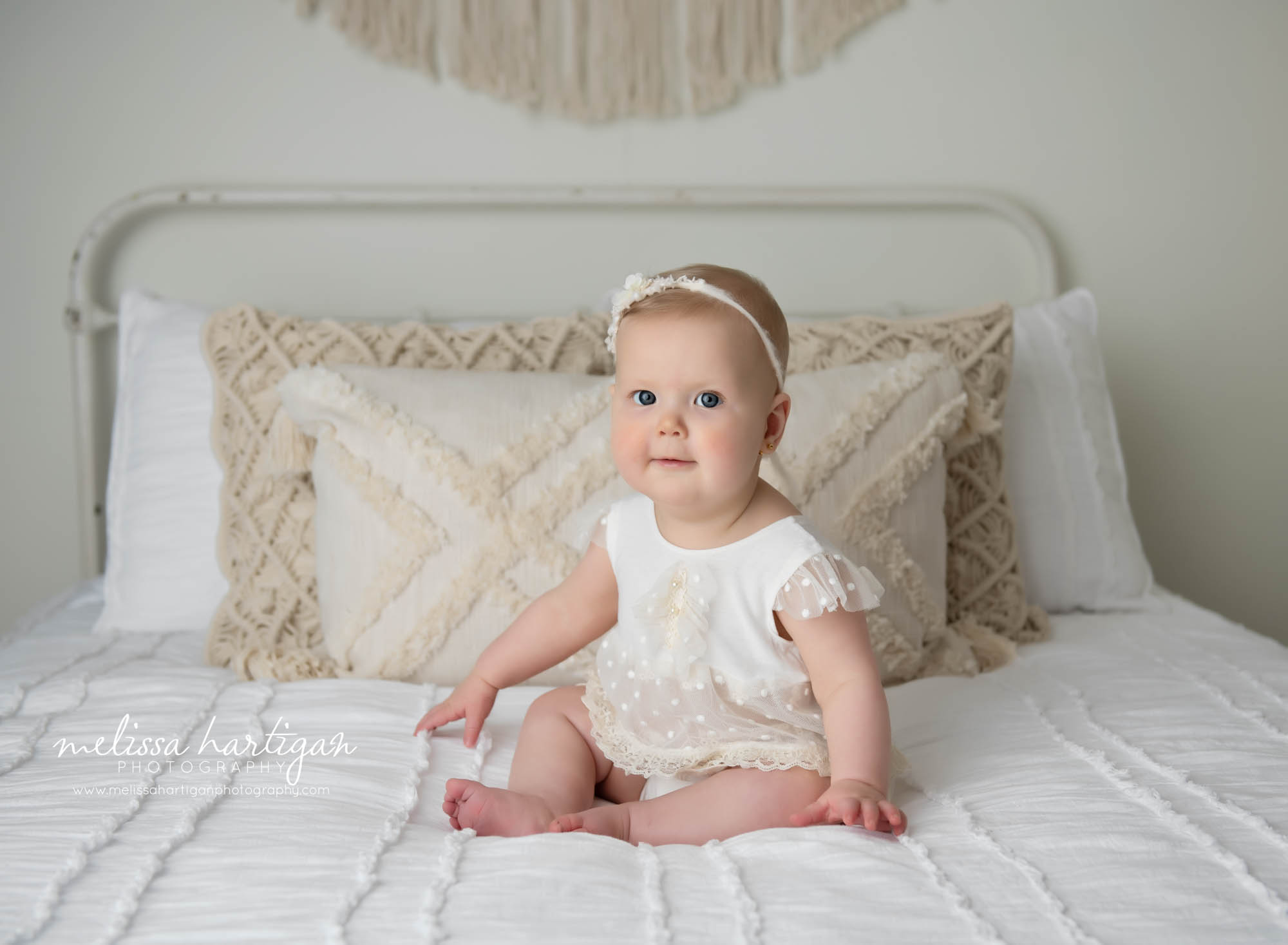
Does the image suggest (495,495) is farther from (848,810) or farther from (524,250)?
(524,250)

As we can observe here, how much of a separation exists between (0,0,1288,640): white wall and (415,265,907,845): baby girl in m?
1.03

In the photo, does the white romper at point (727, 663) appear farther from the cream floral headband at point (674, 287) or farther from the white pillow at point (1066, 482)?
the white pillow at point (1066, 482)

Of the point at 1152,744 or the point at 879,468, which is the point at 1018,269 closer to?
the point at 879,468

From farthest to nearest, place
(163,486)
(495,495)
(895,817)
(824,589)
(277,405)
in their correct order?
(163,486)
(277,405)
(495,495)
(824,589)
(895,817)

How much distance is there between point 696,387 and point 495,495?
41 centimetres

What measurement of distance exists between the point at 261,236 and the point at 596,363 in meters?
0.77

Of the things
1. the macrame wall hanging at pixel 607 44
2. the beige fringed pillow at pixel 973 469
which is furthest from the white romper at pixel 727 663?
the macrame wall hanging at pixel 607 44

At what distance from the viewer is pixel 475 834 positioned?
0.82 m

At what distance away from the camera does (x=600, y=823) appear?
2.71 feet

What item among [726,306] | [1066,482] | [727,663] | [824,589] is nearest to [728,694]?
[727,663]

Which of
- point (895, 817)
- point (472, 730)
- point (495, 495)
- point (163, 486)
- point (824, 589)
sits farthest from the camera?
point (163, 486)

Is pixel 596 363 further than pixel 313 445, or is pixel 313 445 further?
pixel 596 363

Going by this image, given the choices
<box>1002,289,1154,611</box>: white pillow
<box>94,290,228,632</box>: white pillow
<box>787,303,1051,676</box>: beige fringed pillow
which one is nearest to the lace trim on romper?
<box>787,303,1051,676</box>: beige fringed pillow

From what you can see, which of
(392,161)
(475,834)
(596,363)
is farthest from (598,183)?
(475,834)
